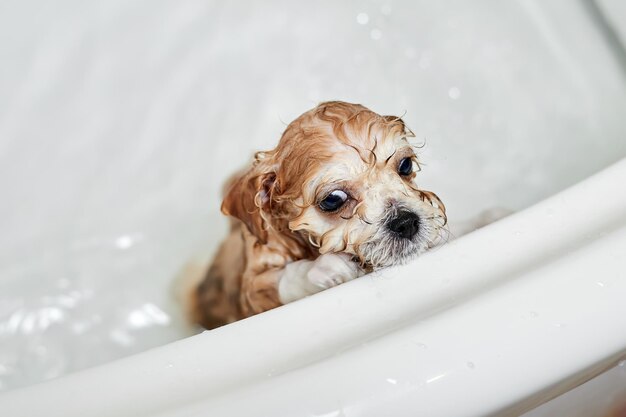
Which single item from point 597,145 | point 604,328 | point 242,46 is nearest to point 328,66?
point 242,46

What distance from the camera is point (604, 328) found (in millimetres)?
874

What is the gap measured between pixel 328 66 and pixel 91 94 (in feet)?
2.46

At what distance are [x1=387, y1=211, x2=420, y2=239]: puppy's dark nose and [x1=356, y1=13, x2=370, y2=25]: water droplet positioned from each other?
1.15 m

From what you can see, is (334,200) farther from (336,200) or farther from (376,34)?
(376,34)

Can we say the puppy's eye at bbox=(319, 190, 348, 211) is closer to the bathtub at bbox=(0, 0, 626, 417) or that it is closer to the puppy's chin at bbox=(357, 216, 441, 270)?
the puppy's chin at bbox=(357, 216, 441, 270)

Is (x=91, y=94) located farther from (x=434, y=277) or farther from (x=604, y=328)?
(x=604, y=328)

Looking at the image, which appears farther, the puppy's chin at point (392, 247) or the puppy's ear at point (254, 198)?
the puppy's ear at point (254, 198)

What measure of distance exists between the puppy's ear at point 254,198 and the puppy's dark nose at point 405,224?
0.88 ft

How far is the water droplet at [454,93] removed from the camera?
6.55 feet

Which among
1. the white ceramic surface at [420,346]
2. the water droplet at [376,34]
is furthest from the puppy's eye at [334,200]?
the water droplet at [376,34]

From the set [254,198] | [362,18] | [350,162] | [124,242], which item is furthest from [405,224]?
[362,18]

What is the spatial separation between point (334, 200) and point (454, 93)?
94 centimetres

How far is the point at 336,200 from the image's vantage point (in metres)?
1.22

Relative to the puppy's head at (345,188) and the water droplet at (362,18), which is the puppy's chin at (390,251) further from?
the water droplet at (362,18)
